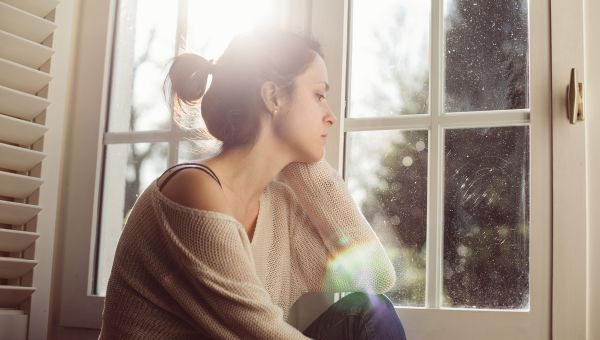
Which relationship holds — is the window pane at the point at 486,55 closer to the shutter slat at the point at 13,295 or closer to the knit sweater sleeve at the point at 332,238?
the knit sweater sleeve at the point at 332,238

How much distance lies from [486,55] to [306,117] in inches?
17.9

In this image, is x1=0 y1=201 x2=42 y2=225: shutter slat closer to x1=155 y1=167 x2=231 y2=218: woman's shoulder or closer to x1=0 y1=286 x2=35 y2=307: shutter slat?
x1=0 y1=286 x2=35 y2=307: shutter slat

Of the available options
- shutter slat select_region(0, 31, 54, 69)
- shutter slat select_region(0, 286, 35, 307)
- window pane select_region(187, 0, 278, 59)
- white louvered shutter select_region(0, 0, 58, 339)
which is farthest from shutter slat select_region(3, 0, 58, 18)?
shutter slat select_region(0, 286, 35, 307)

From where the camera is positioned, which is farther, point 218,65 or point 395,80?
point 395,80

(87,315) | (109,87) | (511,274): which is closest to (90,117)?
(109,87)

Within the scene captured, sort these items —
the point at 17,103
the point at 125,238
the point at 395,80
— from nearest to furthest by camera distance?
the point at 125,238
the point at 395,80
the point at 17,103

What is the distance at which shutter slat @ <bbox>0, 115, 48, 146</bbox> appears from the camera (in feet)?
6.61

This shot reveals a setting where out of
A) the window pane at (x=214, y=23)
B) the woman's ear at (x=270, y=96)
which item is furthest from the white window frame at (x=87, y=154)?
the woman's ear at (x=270, y=96)

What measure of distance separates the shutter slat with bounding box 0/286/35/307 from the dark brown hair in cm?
A: 71

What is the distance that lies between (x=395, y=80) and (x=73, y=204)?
94 centimetres

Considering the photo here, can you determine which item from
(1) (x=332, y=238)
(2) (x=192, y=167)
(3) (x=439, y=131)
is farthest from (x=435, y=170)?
(2) (x=192, y=167)

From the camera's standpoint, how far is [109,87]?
2240mm

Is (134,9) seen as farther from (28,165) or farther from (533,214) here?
(533,214)

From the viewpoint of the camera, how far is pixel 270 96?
5.43 feet
